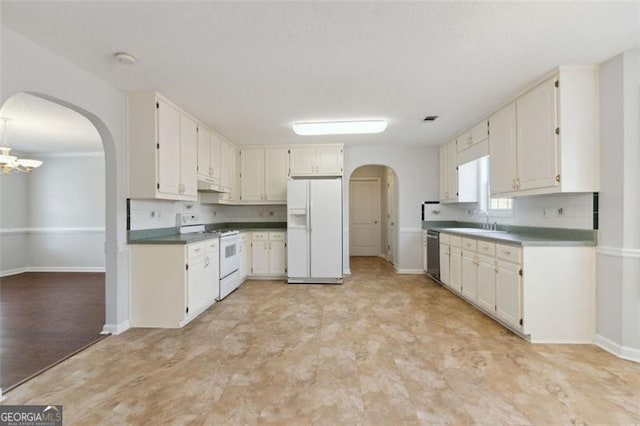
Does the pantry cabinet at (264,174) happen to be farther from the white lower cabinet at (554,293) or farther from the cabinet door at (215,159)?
the white lower cabinet at (554,293)

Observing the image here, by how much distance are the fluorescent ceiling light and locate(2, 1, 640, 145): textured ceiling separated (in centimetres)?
58

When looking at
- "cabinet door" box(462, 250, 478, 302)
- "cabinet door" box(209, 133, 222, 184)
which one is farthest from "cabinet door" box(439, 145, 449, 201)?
"cabinet door" box(209, 133, 222, 184)

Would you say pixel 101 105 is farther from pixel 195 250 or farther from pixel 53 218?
pixel 53 218

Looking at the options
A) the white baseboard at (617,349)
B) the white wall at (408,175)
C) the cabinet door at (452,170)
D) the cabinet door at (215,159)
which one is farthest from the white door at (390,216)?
the white baseboard at (617,349)

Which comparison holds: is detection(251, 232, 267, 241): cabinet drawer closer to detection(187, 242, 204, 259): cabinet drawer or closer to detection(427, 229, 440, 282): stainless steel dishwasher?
detection(187, 242, 204, 259): cabinet drawer

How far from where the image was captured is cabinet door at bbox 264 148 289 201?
5.02m

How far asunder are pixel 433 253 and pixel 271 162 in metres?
3.33

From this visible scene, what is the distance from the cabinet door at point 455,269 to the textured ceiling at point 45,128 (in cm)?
537

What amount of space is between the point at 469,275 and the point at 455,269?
1.29ft

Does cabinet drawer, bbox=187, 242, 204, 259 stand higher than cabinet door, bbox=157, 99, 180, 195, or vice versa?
cabinet door, bbox=157, 99, 180, 195

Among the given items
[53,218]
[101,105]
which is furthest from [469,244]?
[53,218]

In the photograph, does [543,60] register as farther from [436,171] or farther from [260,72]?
[436,171]

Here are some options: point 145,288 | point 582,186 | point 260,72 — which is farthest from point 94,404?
point 582,186

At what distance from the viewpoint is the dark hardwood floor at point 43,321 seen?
2.17m
